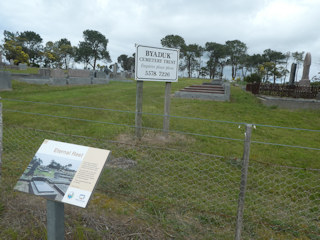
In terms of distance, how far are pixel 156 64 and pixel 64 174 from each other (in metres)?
4.22

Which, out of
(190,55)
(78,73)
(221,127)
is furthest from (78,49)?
(221,127)

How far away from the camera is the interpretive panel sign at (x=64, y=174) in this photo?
79.3 inches

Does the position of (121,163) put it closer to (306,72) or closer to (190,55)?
(306,72)

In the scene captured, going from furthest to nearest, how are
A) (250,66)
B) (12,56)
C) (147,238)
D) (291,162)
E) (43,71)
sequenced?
(250,66)
(12,56)
(43,71)
(291,162)
(147,238)

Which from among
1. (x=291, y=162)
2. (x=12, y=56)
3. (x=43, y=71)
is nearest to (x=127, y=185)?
(x=291, y=162)

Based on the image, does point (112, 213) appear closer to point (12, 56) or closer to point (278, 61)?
point (12, 56)

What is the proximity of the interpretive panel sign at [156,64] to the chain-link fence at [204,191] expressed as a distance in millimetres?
1881

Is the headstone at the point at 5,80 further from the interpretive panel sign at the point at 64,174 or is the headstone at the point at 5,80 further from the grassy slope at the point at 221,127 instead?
the interpretive panel sign at the point at 64,174

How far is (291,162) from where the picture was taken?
4.86 meters

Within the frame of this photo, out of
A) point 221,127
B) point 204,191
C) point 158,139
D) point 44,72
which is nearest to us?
point 204,191

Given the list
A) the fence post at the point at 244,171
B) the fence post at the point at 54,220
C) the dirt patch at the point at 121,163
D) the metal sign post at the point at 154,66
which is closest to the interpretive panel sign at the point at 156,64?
the metal sign post at the point at 154,66

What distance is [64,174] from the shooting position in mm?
2131

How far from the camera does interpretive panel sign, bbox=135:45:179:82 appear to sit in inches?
222

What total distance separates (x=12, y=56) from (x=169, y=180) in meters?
59.7
